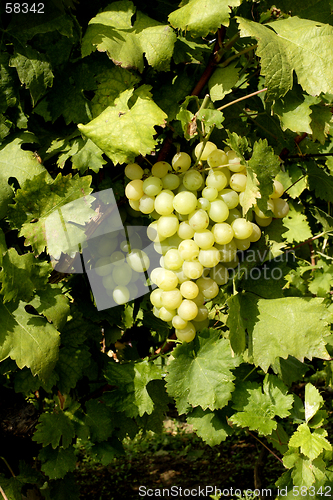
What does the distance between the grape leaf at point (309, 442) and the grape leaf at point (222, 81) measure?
1.13m

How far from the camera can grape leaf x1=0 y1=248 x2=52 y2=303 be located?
3.20 feet

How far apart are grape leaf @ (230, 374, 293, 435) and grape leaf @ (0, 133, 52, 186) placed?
0.93m

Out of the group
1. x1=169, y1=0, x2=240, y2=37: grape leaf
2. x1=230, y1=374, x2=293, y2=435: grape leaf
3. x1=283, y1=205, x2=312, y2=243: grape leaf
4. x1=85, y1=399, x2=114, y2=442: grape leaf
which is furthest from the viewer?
x1=283, y1=205, x2=312, y2=243: grape leaf

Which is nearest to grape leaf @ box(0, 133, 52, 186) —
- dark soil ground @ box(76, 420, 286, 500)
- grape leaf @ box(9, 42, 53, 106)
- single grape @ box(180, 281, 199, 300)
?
grape leaf @ box(9, 42, 53, 106)

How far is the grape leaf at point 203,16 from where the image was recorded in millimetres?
939

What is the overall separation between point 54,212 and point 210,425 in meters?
0.82

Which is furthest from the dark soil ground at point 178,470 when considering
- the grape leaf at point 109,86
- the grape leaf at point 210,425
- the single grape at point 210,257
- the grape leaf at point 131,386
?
the grape leaf at point 109,86

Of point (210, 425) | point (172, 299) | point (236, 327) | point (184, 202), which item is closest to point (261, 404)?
point (210, 425)

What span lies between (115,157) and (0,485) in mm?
1181

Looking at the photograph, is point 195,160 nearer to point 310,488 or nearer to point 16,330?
point 16,330

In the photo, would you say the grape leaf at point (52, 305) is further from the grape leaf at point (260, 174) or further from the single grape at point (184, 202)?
the grape leaf at point (260, 174)

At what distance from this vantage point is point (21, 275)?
40.2 inches

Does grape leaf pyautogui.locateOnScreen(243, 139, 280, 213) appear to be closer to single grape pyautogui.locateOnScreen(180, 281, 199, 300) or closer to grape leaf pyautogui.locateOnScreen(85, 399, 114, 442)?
single grape pyautogui.locateOnScreen(180, 281, 199, 300)

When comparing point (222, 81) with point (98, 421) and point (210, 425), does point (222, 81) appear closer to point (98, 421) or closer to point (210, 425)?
point (210, 425)
